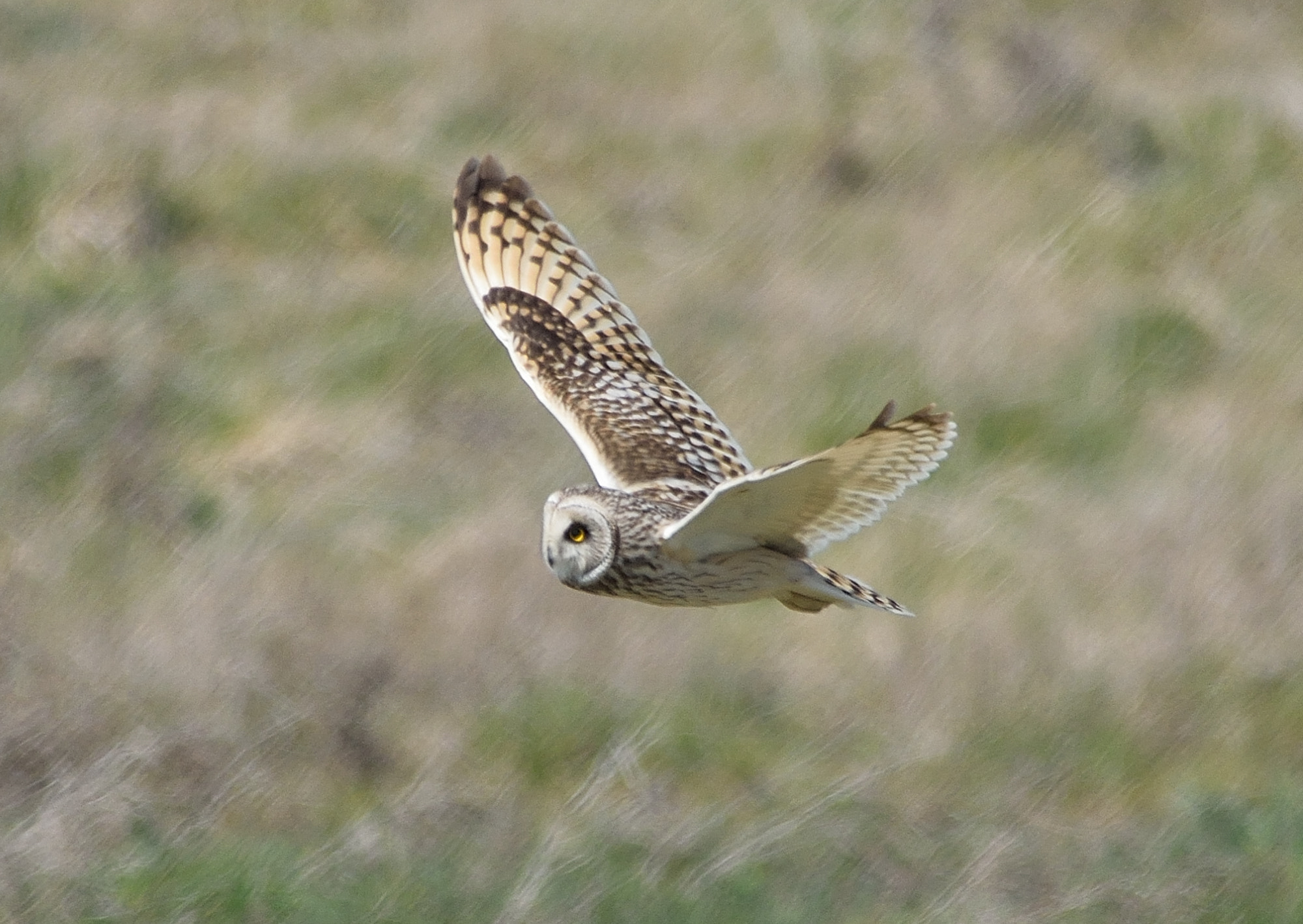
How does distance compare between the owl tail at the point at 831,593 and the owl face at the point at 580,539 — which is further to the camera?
the owl tail at the point at 831,593

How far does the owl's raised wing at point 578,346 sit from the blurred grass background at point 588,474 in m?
1.02

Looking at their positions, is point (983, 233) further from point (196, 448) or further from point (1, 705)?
point (1, 705)

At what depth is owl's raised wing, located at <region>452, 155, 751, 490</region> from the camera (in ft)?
17.7

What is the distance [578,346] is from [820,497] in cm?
130

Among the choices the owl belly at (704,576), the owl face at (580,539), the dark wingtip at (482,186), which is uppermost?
the dark wingtip at (482,186)

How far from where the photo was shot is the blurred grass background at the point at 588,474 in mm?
5836

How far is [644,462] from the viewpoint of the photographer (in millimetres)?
5312

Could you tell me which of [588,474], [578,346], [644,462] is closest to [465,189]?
[578,346]

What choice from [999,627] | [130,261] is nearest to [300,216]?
[130,261]

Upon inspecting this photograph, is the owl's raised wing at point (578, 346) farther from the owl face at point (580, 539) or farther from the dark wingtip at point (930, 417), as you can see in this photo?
the dark wingtip at point (930, 417)

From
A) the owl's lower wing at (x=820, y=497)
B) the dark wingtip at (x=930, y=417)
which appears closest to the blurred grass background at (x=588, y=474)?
the owl's lower wing at (x=820, y=497)

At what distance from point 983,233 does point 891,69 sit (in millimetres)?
1277

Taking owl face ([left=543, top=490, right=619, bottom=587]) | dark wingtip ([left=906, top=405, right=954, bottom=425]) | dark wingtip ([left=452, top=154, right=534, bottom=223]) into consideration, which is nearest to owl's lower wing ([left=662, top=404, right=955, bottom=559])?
dark wingtip ([left=906, top=405, right=954, bottom=425])

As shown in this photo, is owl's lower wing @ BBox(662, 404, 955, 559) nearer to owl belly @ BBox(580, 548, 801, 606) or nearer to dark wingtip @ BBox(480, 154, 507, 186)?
owl belly @ BBox(580, 548, 801, 606)
